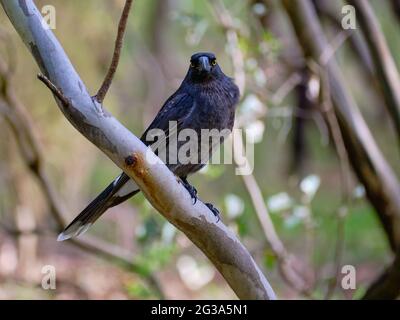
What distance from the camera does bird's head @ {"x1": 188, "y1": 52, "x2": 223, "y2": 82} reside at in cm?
346

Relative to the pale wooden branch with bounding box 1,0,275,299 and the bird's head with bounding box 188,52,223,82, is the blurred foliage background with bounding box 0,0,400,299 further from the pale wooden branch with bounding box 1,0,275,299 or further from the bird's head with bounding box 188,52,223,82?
the pale wooden branch with bounding box 1,0,275,299

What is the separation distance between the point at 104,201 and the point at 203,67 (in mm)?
796

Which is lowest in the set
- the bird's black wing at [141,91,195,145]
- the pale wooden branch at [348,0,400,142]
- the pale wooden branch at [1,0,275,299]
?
the pale wooden branch at [1,0,275,299]

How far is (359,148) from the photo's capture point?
4.21 metres

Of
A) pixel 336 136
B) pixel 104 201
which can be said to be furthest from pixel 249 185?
pixel 104 201

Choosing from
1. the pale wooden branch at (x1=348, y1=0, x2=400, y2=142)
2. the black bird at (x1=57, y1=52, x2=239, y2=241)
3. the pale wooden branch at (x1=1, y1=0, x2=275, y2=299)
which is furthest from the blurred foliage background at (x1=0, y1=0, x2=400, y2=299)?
the pale wooden branch at (x1=1, y1=0, x2=275, y2=299)

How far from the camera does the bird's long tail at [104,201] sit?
9.99 ft

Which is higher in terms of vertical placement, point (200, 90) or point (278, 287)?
point (200, 90)

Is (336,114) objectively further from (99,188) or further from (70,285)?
(99,188)

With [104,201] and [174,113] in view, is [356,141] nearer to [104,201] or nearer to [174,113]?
[174,113]

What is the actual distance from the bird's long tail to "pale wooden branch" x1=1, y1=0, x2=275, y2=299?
20.7 inches
